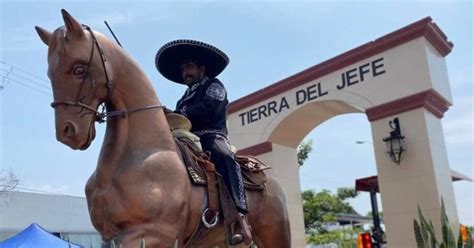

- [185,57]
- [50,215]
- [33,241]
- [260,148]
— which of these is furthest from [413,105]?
[50,215]

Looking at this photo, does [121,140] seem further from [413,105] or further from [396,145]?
[413,105]

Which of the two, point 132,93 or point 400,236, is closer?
point 132,93

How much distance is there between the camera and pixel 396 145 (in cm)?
730

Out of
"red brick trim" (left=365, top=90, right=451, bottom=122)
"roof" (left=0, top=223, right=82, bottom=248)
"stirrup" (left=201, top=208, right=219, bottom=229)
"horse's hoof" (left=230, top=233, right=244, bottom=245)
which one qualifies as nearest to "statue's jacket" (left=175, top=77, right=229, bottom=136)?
"stirrup" (left=201, top=208, right=219, bottom=229)

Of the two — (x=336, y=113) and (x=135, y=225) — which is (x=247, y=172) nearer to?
(x=135, y=225)

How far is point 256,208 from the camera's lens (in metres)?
4.05

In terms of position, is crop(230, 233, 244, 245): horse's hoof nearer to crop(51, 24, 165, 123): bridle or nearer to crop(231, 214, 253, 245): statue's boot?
crop(231, 214, 253, 245): statue's boot

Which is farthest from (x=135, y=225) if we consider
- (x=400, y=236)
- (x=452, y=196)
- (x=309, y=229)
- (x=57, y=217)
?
(x=309, y=229)

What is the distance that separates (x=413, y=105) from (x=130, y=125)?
5.23m

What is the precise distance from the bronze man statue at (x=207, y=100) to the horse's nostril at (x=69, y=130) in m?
1.06

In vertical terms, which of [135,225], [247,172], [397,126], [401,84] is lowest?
[135,225]

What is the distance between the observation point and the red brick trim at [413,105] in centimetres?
726

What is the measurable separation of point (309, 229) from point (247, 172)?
22.8m

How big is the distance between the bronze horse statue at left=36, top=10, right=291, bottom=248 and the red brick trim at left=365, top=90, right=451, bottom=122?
4861 mm
